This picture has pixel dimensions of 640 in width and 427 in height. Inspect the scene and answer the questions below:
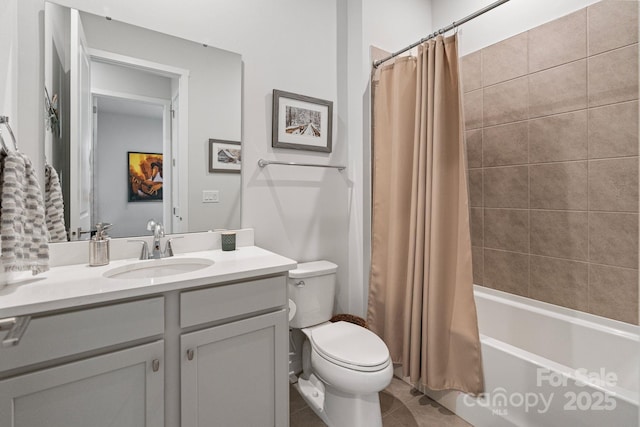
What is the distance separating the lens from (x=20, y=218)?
0.97m

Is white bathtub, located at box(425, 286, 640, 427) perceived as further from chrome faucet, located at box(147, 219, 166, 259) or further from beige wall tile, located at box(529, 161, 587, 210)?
chrome faucet, located at box(147, 219, 166, 259)

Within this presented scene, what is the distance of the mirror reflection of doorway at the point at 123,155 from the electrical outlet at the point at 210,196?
0.21m

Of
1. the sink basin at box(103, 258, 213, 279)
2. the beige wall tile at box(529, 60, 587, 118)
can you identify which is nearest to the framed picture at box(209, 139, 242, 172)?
the sink basin at box(103, 258, 213, 279)

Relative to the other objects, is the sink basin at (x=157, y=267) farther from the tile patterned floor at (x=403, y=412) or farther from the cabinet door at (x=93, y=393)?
the tile patterned floor at (x=403, y=412)

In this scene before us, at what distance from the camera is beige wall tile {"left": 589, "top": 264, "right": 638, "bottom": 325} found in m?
1.59

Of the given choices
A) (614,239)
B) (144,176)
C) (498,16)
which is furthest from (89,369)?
(498,16)

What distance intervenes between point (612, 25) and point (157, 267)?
8.34 ft

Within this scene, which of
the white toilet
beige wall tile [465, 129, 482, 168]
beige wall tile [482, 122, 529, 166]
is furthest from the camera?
beige wall tile [465, 129, 482, 168]

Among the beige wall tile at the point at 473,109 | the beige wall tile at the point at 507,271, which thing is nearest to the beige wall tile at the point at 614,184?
the beige wall tile at the point at 507,271

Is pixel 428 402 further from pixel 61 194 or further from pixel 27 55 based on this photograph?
pixel 27 55

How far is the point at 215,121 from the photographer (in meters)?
1.69

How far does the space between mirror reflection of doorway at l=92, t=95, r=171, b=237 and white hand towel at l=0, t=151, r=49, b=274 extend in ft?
A: 1.23

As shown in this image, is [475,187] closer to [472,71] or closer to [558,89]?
[558,89]

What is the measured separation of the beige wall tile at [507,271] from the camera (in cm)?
200
